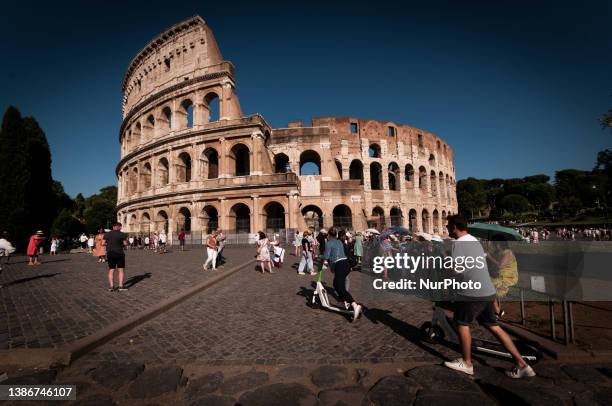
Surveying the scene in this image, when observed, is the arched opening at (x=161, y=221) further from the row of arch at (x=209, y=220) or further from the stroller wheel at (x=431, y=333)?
the stroller wheel at (x=431, y=333)

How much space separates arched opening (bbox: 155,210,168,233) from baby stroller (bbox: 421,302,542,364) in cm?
2705

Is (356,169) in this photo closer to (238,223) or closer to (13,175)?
(238,223)

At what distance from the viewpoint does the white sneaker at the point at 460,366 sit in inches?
113

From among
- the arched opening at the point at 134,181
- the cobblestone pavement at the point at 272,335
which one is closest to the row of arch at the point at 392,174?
the arched opening at the point at 134,181

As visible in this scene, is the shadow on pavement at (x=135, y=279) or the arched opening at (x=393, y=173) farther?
the arched opening at (x=393, y=173)

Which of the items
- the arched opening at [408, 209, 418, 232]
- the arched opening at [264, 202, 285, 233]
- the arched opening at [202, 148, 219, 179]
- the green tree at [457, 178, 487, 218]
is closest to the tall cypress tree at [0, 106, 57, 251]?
the arched opening at [202, 148, 219, 179]

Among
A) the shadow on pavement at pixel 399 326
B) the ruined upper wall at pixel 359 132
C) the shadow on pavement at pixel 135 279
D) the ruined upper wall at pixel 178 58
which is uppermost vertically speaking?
the ruined upper wall at pixel 178 58

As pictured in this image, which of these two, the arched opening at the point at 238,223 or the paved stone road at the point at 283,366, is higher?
the arched opening at the point at 238,223

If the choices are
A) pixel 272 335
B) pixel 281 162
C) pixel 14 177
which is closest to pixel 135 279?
pixel 272 335

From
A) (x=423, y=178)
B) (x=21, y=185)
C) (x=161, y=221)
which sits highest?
(x=423, y=178)

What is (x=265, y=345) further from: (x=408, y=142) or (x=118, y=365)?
(x=408, y=142)

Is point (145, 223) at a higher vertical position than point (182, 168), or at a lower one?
lower

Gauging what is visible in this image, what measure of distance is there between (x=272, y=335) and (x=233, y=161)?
21620mm

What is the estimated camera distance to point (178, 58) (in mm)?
26969
